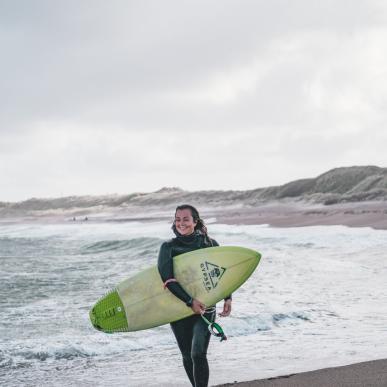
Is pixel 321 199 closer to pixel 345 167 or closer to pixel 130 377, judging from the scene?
pixel 345 167

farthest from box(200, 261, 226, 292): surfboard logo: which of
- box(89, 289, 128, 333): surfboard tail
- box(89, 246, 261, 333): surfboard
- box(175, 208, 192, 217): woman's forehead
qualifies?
box(89, 289, 128, 333): surfboard tail

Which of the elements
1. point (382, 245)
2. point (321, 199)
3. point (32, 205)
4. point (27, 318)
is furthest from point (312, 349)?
point (32, 205)

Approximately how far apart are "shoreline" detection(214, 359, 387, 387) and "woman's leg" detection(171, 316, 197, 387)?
0.66m

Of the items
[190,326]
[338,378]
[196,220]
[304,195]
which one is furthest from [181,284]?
[304,195]

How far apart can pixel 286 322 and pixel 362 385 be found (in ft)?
10.6

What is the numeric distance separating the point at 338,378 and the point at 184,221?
176cm

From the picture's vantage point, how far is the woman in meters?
4.04

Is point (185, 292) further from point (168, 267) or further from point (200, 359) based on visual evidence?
point (200, 359)

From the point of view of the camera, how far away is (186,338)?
13.8 feet

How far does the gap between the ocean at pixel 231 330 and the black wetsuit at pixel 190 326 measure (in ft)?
3.03

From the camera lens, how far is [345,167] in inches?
2753

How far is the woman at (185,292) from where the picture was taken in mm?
4043

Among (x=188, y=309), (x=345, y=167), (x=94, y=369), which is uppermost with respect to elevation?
(x=345, y=167)

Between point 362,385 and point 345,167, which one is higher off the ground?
point 345,167
